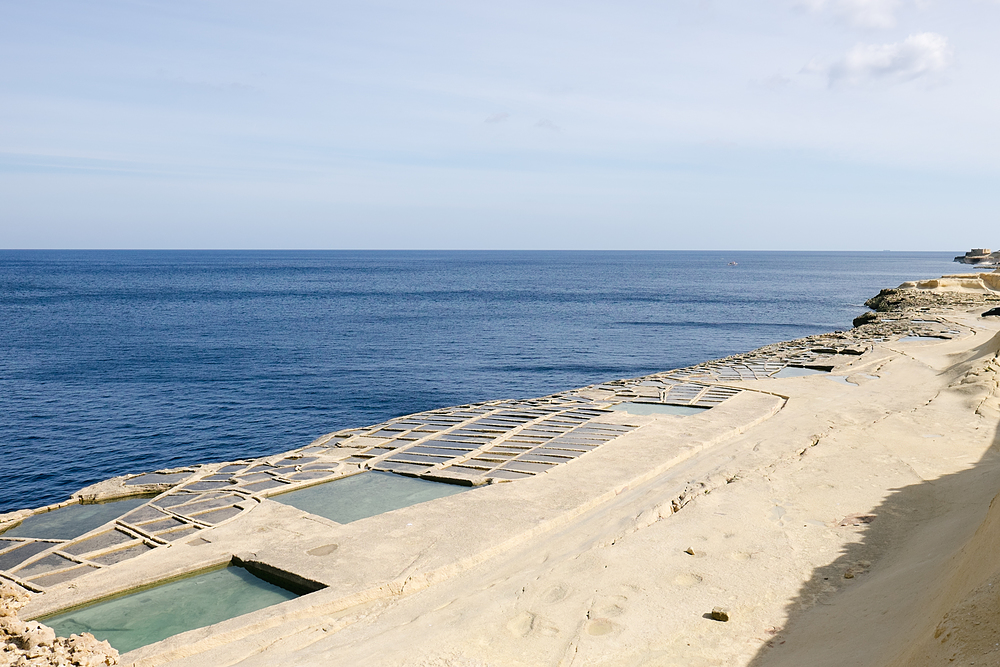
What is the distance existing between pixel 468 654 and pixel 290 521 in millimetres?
5900

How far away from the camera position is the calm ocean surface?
2597 cm

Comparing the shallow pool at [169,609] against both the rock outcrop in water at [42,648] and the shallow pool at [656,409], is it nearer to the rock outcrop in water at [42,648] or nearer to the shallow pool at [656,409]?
the rock outcrop in water at [42,648]

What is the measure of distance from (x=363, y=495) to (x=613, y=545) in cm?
578

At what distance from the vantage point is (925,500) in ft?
41.3

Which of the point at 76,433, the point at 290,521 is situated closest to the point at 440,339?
the point at 76,433

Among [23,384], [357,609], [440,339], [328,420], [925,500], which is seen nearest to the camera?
[357,609]

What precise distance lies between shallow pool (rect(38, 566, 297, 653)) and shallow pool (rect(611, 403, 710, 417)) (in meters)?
13.8

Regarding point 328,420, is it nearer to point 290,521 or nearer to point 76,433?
point 76,433

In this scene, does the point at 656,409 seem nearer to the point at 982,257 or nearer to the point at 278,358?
the point at 278,358

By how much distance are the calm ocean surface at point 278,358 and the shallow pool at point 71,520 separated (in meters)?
7.40

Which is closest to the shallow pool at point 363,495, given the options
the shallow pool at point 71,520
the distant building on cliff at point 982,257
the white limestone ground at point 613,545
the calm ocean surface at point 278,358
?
the white limestone ground at point 613,545

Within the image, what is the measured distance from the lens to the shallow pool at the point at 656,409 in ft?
71.2

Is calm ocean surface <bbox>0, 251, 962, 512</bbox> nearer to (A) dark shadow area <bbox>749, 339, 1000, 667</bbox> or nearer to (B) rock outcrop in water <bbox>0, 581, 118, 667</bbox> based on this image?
(B) rock outcrop in water <bbox>0, 581, 118, 667</bbox>

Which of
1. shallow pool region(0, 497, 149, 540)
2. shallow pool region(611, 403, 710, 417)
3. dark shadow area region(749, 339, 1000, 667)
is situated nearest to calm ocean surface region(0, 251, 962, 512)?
shallow pool region(0, 497, 149, 540)
